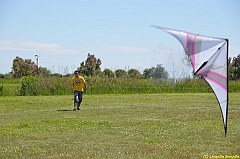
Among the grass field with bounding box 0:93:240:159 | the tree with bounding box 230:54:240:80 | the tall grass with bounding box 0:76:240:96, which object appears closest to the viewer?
the grass field with bounding box 0:93:240:159

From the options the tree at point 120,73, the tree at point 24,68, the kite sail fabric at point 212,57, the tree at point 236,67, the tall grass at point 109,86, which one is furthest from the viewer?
the tree at point 24,68

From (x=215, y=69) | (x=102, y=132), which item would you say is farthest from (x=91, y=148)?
(x=215, y=69)

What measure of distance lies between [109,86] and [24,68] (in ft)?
100

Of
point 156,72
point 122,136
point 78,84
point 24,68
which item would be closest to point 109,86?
point 156,72

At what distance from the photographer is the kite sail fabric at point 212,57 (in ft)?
24.1

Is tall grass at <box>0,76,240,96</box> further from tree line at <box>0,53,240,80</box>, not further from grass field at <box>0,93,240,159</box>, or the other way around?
grass field at <box>0,93,240,159</box>

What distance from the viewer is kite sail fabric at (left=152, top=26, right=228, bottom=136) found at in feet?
24.1

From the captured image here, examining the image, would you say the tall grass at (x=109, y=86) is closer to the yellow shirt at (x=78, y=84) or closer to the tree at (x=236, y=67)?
the yellow shirt at (x=78, y=84)

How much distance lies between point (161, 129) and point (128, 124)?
1.40 meters

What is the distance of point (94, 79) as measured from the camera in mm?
31172

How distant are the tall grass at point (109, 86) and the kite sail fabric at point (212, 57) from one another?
70.6ft

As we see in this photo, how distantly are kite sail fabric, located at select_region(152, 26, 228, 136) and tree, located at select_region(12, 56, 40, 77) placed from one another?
4881cm

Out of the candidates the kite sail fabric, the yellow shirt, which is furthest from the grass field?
the yellow shirt

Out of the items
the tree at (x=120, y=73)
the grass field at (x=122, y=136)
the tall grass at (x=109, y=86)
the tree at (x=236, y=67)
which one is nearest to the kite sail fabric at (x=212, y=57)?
the grass field at (x=122, y=136)
